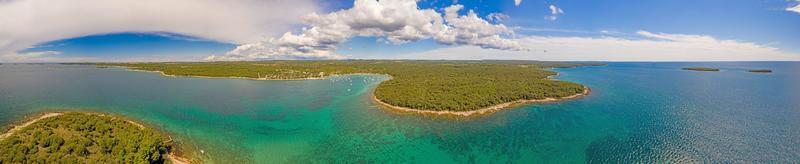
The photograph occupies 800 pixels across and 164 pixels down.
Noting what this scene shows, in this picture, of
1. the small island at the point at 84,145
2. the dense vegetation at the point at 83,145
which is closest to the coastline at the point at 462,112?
the small island at the point at 84,145

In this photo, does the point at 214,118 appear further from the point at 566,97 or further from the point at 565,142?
the point at 566,97

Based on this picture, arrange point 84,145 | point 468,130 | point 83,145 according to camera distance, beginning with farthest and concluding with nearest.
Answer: point 468,130 < point 84,145 < point 83,145

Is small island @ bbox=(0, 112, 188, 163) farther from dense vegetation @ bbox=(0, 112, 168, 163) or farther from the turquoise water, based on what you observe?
the turquoise water

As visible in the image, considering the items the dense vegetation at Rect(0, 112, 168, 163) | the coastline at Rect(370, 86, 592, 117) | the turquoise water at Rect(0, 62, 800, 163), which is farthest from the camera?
the coastline at Rect(370, 86, 592, 117)

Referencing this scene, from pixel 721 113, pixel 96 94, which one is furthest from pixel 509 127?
pixel 96 94

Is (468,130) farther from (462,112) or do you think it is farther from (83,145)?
(83,145)

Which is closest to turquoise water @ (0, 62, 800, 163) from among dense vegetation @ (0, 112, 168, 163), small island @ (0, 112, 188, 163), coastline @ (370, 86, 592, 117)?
coastline @ (370, 86, 592, 117)

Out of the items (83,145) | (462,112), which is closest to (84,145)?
(83,145)

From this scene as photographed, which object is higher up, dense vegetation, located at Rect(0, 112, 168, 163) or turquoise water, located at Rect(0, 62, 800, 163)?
dense vegetation, located at Rect(0, 112, 168, 163)
